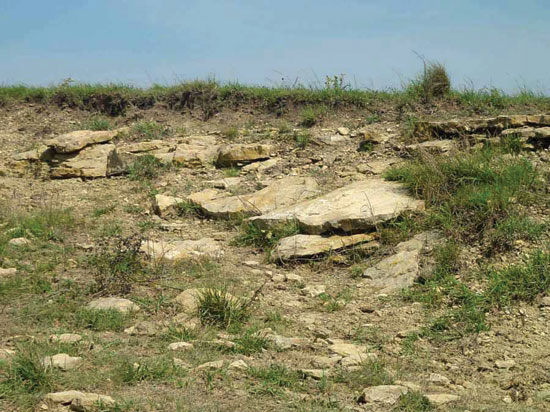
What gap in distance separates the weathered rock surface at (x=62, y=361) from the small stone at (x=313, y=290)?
2164 millimetres

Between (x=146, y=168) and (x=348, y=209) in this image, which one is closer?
(x=348, y=209)

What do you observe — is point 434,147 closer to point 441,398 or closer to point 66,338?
point 441,398

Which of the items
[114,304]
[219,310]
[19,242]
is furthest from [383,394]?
[19,242]

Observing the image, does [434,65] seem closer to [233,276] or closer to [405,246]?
[405,246]

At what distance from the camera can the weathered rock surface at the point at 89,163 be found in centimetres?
835

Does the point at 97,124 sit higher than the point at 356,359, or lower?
higher

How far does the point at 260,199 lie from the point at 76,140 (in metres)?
2.94

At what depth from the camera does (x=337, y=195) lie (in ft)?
A: 21.5

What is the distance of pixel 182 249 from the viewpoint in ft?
20.2

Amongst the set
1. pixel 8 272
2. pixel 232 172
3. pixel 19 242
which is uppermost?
pixel 232 172

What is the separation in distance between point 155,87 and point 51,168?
2.40 metres

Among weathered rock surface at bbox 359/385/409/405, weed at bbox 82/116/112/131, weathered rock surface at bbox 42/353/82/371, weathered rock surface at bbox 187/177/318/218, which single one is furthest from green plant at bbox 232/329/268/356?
weed at bbox 82/116/112/131

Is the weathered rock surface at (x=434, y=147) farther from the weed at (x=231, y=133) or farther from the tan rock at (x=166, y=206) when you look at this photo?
the tan rock at (x=166, y=206)

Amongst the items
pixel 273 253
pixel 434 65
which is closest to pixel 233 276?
pixel 273 253
